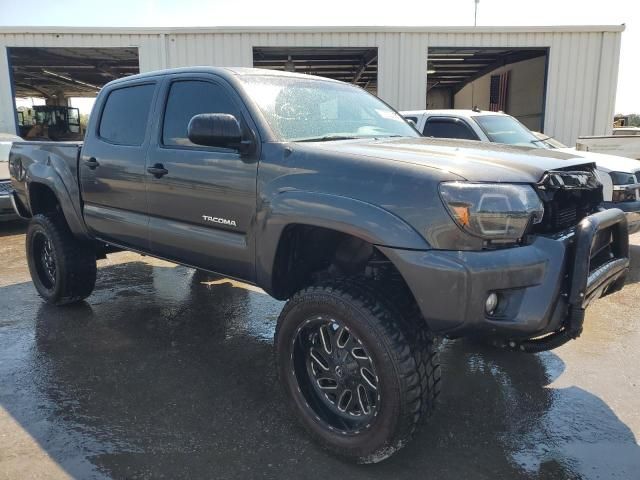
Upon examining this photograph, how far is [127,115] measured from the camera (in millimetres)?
4219

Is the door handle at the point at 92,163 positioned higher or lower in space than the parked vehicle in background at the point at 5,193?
higher

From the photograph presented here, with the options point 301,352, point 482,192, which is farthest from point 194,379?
point 482,192

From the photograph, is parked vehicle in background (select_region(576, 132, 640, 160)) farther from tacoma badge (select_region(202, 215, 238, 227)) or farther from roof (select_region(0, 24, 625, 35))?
tacoma badge (select_region(202, 215, 238, 227))

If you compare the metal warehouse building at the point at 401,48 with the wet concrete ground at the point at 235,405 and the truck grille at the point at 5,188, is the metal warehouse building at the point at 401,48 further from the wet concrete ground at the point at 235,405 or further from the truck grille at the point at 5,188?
the wet concrete ground at the point at 235,405

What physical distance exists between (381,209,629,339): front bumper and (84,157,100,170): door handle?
2858 mm

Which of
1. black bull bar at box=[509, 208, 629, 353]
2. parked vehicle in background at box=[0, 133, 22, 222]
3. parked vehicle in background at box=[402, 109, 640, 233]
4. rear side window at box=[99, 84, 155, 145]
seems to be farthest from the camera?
parked vehicle in background at box=[0, 133, 22, 222]

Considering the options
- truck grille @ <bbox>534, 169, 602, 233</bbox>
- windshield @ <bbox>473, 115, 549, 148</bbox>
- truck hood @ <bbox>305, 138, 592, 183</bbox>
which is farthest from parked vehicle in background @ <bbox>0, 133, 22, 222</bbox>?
A: truck grille @ <bbox>534, 169, 602, 233</bbox>

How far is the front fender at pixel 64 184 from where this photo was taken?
459 cm

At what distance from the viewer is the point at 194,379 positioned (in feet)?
11.8

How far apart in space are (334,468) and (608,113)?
44.5 feet

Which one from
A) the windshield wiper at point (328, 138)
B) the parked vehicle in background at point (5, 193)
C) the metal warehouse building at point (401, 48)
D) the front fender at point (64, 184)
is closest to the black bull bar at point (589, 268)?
the windshield wiper at point (328, 138)

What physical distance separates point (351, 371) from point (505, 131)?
216 inches

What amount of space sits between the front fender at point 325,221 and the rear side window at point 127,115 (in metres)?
1.56

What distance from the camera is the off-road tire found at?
4.85 meters
